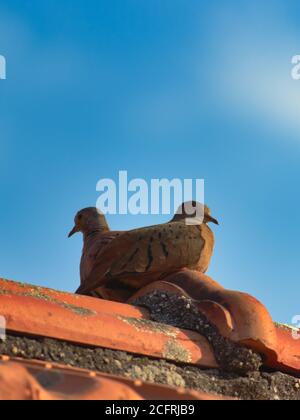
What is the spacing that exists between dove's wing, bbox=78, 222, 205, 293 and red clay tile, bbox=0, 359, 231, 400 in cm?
188

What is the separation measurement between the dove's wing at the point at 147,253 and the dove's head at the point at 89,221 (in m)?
0.91

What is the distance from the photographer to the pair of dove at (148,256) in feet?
10.7

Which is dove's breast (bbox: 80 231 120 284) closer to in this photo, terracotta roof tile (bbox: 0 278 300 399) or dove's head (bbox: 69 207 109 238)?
dove's head (bbox: 69 207 109 238)

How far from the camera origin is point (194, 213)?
4.09 m

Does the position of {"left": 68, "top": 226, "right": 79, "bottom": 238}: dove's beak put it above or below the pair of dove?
above

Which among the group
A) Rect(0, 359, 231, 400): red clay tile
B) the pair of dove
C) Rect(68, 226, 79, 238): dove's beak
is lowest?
Rect(0, 359, 231, 400): red clay tile

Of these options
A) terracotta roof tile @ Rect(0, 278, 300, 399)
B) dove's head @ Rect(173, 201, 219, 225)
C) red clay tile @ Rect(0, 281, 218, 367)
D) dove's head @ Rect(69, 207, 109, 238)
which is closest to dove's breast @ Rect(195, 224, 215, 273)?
dove's head @ Rect(173, 201, 219, 225)

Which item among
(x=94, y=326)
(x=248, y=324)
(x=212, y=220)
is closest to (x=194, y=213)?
(x=212, y=220)

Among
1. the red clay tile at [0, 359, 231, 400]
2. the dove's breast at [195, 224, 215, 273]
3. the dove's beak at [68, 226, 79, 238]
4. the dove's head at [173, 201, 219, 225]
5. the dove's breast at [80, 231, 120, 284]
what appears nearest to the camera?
the red clay tile at [0, 359, 231, 400]

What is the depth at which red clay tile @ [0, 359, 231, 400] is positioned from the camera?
47.6 inches

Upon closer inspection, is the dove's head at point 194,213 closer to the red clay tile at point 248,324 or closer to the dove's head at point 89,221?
the dove's head at point 89,221
